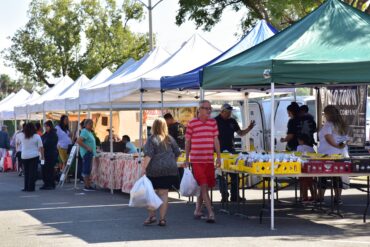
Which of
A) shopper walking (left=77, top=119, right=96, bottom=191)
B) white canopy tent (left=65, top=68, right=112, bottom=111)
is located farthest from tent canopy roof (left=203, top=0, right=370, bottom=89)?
white canopy tent (left=65, top=68, right=112, bottom=111)

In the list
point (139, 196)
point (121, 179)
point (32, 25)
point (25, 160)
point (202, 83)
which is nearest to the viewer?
point (139, 196)

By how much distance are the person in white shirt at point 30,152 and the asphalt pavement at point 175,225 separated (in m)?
2.77

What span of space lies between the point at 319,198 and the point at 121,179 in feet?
20.1

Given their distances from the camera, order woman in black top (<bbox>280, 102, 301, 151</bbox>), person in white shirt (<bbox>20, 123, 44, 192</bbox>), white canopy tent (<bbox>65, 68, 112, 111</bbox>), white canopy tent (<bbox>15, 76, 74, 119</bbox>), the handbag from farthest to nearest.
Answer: the handbag → white canopy tent (<bbox>15, 76, 74, 119</bbox>) → white canopy tent (<bbox>65, 68, 112, 111</bbox>) → person in white shirt (<bbox>20, 123, 44, 192</bbox>) → woman in black top (<bbox>280, 102, 301, 151</bbox>)

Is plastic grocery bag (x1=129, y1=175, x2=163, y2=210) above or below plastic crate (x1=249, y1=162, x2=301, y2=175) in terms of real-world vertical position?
below

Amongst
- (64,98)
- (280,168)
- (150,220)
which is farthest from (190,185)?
(64,98)

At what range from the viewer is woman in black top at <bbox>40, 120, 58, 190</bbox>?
21.8m

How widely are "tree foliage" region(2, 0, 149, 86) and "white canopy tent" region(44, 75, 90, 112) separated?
1096 inches

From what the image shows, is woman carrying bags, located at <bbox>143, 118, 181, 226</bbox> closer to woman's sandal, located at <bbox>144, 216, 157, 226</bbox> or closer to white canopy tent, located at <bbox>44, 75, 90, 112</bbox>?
woman's sandal, located at <bbox>144, 216, 157, 226</bbox>

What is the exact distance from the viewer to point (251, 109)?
25938 millimetres

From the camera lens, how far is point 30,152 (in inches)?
815

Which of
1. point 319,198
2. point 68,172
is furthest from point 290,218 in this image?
point 68,172

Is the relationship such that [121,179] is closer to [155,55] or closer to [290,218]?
[155,55]

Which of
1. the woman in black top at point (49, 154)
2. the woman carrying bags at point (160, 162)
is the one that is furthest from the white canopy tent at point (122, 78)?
the woman carrying bags at point (160, 162)
